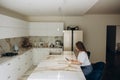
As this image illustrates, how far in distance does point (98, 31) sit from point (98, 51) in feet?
3.08

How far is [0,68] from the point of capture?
12.8 ft

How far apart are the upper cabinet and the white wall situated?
34.9 inches

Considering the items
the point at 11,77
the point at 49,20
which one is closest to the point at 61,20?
the point at 49,20

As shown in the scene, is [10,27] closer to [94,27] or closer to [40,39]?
[40,39]

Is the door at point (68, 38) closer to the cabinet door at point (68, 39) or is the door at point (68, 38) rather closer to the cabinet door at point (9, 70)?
the cabinet door at point (68, 39)

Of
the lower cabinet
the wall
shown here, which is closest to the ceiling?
the lower cabinet

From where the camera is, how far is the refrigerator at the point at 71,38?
23.1 feet

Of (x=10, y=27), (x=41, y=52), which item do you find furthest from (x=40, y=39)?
(x=10, y=27)

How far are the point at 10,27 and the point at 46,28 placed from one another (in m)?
2.59

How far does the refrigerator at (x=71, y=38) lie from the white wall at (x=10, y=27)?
1841mm

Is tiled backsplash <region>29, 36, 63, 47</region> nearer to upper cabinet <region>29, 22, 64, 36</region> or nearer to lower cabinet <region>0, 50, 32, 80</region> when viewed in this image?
upper cabinet <region>29, 22, 64, 36</region>

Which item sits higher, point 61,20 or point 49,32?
point 61,20

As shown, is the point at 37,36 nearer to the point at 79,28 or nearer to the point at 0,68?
the point at 79,28

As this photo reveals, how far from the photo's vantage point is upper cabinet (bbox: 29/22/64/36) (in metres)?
7.57
